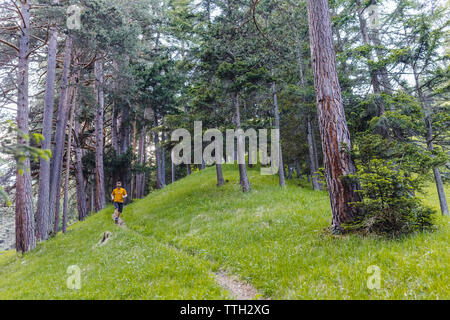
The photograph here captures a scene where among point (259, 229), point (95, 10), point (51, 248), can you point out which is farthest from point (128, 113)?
point (259, 229)

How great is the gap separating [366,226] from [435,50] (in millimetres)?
10821

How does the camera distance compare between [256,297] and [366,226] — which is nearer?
[256,297]

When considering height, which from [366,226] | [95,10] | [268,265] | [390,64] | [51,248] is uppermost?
[95,10]

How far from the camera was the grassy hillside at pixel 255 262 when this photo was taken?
375 cm

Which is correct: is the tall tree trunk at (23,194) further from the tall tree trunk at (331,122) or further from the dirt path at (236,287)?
the tall tree trunk at (331,122)

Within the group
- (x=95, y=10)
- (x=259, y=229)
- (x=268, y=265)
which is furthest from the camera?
(x=95, y=10)

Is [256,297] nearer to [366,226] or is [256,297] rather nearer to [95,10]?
[366,226]

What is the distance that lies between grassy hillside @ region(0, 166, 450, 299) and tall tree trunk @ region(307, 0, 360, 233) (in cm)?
95

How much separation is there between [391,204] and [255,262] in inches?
132

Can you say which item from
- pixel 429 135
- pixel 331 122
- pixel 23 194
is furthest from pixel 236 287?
pixel 23 194

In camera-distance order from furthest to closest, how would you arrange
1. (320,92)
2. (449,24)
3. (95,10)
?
(95,10) → (449,24) → (320,92)

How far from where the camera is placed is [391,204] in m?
5.21
